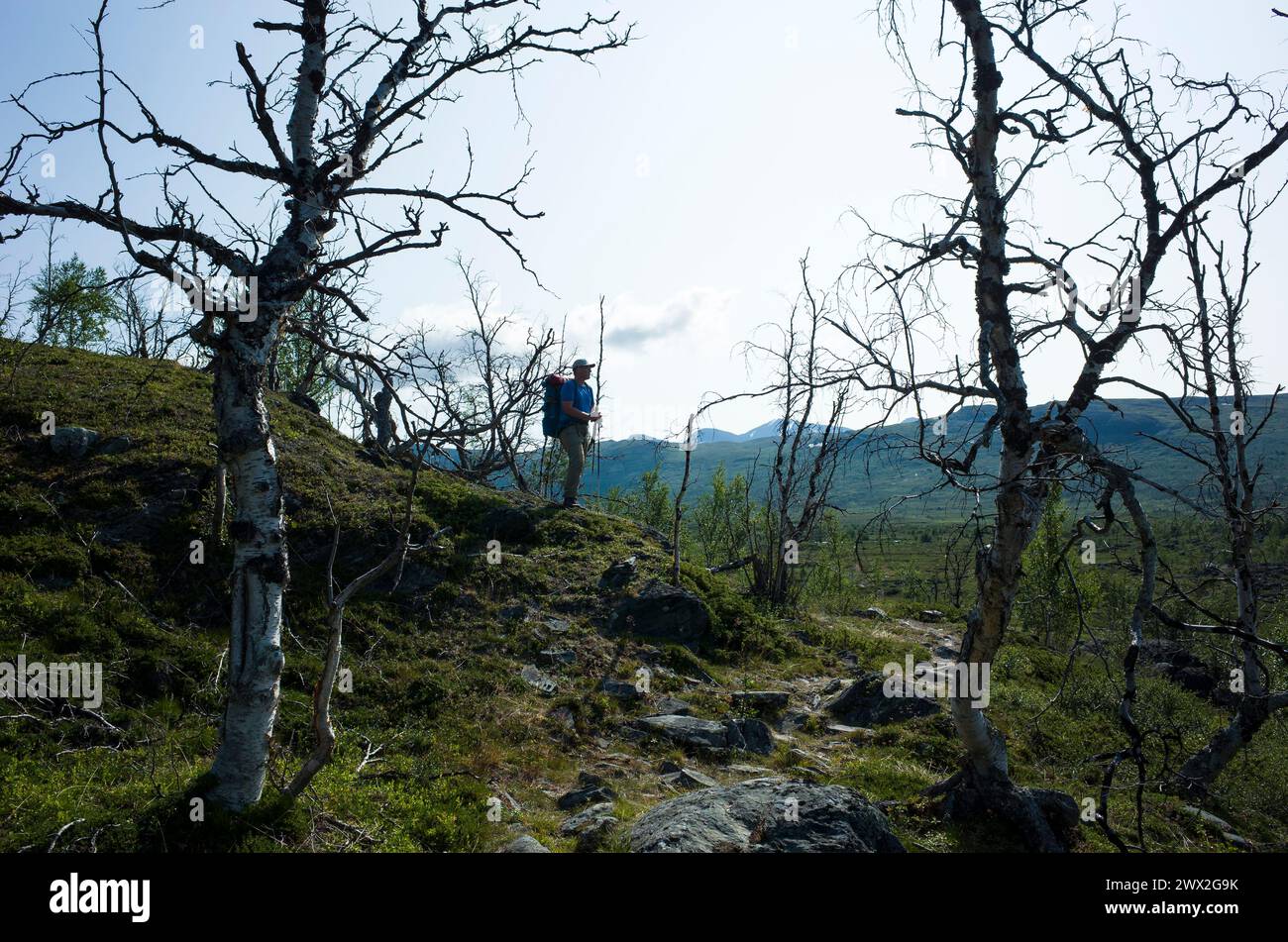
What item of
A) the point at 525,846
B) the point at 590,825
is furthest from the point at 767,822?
the point at 525,846

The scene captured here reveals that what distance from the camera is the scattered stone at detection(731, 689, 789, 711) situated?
444 inches

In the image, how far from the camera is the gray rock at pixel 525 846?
6.37 m

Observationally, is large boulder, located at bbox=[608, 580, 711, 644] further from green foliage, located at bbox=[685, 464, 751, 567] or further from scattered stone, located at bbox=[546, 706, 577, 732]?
green foliage, located at bbox=[685, 464, 751, 567]

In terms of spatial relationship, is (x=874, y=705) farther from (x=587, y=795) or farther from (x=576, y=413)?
(x=576, y=413)

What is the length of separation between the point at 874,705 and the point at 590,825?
6267 millimetres

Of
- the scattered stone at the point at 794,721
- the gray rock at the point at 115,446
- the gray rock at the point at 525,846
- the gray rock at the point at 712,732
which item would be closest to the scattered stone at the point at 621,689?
the gray rock at the point at 712,732

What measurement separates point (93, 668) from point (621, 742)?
233 inches

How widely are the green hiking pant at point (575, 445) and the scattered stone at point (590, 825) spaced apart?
816cm

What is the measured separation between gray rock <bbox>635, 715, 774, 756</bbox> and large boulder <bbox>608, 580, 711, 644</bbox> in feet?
8.97

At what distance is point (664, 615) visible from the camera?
13.1 metres

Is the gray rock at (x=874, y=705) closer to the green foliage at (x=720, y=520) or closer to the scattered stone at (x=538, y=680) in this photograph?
the scattered stone at (x=538, y=680)
